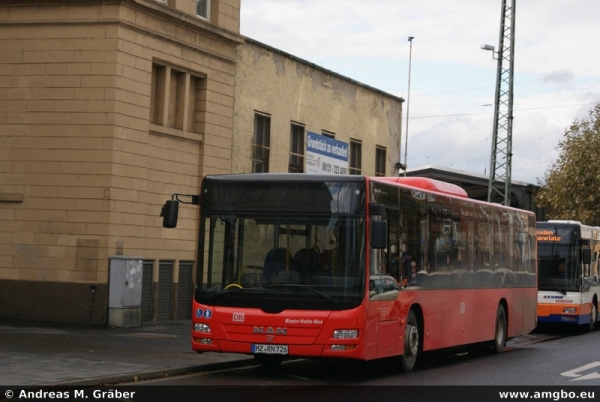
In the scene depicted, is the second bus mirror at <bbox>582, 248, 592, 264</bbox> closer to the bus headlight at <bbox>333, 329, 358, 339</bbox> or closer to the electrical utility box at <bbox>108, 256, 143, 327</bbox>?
the electrical utility box at <bbox>108, 256, 143, 327</bbox>

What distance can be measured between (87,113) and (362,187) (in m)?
9.98

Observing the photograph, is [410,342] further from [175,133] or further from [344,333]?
[175,133]

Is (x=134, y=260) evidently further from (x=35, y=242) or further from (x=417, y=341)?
(x=417, y=341)

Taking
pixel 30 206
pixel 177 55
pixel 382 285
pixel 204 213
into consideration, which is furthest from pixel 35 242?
pixel 382 285

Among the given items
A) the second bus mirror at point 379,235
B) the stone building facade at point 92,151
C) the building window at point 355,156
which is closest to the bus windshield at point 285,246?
the second bus mirror at point 379,235

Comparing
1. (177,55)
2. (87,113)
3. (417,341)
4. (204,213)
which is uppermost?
(177,55)

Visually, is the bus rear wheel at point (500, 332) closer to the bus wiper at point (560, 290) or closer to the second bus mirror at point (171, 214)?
the bus wiper at point (560, 290)

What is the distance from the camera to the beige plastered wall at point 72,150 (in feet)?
73.5

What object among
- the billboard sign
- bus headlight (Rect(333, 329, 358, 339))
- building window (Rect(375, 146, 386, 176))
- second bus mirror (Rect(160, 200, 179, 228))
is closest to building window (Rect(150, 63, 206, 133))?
the billboard sign

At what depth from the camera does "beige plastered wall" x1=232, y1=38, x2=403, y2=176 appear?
2766cm

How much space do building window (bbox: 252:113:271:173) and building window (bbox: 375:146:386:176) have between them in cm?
725

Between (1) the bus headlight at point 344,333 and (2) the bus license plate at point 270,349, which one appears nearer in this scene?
(1) the bus headlight at point 344,333

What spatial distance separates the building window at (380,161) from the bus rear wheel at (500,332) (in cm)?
1454

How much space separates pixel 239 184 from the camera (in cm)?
1494
